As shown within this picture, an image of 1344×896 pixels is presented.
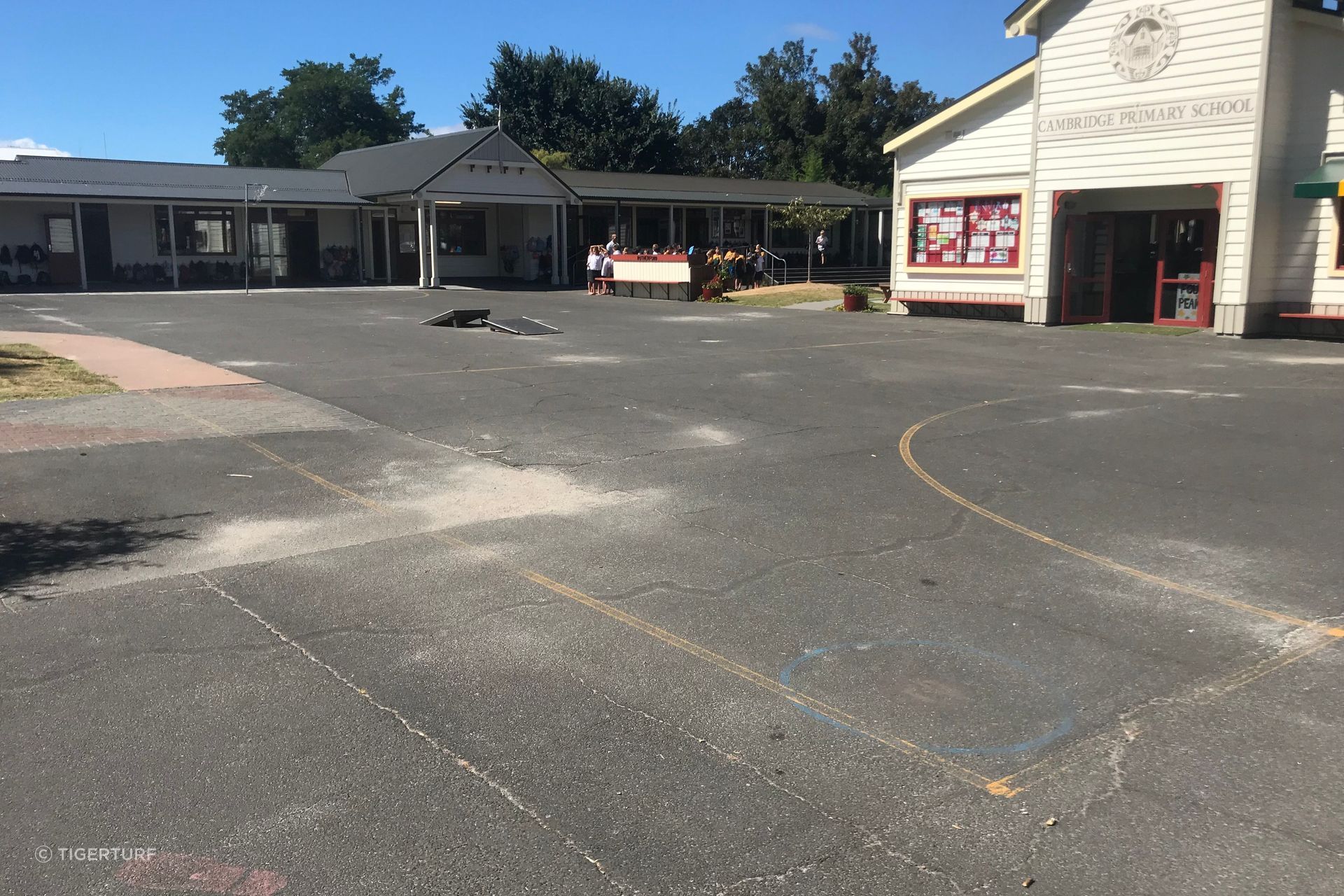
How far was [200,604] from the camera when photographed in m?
5.88

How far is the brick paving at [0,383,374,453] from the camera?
1002 cm

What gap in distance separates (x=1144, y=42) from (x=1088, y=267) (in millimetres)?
4773

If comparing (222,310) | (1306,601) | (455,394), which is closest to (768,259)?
(222,310)

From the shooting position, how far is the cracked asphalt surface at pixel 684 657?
3.64 metres

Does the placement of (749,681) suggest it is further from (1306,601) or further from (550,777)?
(1306,601)

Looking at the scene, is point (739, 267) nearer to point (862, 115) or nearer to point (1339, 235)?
point (1339, 235)

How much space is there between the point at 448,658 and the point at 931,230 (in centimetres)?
2227

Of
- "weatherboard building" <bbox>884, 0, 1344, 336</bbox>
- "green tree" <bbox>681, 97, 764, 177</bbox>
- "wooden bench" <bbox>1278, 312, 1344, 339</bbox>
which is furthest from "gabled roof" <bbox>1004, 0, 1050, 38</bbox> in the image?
"green tree" <bbox>681, 97, 764, 177</bbox>

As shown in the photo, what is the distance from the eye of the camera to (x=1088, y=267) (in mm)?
23406

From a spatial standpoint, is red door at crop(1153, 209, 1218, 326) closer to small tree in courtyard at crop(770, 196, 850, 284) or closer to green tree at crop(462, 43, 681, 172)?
small tree in courtyard at crop(770, 196, 850, 284)

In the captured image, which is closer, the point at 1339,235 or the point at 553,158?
the point at 1339,235

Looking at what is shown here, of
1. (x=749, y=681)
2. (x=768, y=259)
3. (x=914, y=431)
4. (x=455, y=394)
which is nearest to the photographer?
(x=749, y=681)

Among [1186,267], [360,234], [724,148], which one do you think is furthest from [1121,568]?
[724,148]

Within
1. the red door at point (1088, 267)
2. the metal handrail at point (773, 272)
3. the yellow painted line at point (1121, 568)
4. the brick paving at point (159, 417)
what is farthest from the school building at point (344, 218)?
the yellow painted line at point (1121, 568)
